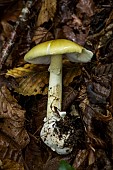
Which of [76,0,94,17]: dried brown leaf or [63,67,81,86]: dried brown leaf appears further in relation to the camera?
[76,0,94,17]: dried brown leaf

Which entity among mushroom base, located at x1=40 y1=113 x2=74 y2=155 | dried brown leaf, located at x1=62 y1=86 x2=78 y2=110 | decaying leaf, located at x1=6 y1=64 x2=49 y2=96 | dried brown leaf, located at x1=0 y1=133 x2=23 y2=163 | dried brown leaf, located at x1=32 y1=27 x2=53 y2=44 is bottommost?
dried brown leaf, located at x1=0 y1=133 x2=23 y2=163

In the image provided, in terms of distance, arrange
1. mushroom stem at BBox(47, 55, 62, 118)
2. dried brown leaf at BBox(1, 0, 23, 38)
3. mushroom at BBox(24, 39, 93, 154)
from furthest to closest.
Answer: dried brown leaf at BBox(1, 0, 23, 38) → mushroom stem at BBox(47, 55, 62, 118) → mushroom at BBox(24, 39, 93, 154)

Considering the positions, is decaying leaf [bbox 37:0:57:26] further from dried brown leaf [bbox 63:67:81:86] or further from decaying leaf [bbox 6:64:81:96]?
dried brown leaf [bbox 63:67:81:86]

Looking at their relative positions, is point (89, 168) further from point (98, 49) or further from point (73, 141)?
point (98, 49)

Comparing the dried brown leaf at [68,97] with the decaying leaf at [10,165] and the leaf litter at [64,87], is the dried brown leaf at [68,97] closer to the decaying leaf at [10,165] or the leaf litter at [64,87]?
the leaf litter at [64,87]

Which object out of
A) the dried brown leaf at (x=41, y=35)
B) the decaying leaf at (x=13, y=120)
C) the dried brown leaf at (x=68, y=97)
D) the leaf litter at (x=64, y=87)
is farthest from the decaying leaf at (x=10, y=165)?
the dried brown leaf at (x=41, y=35)

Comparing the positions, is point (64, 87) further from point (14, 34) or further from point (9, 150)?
point (14, 34)

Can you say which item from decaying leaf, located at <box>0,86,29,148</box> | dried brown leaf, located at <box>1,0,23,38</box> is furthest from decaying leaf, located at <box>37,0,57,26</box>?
decaying leaf, located at <box>0,86,29,148</box>
